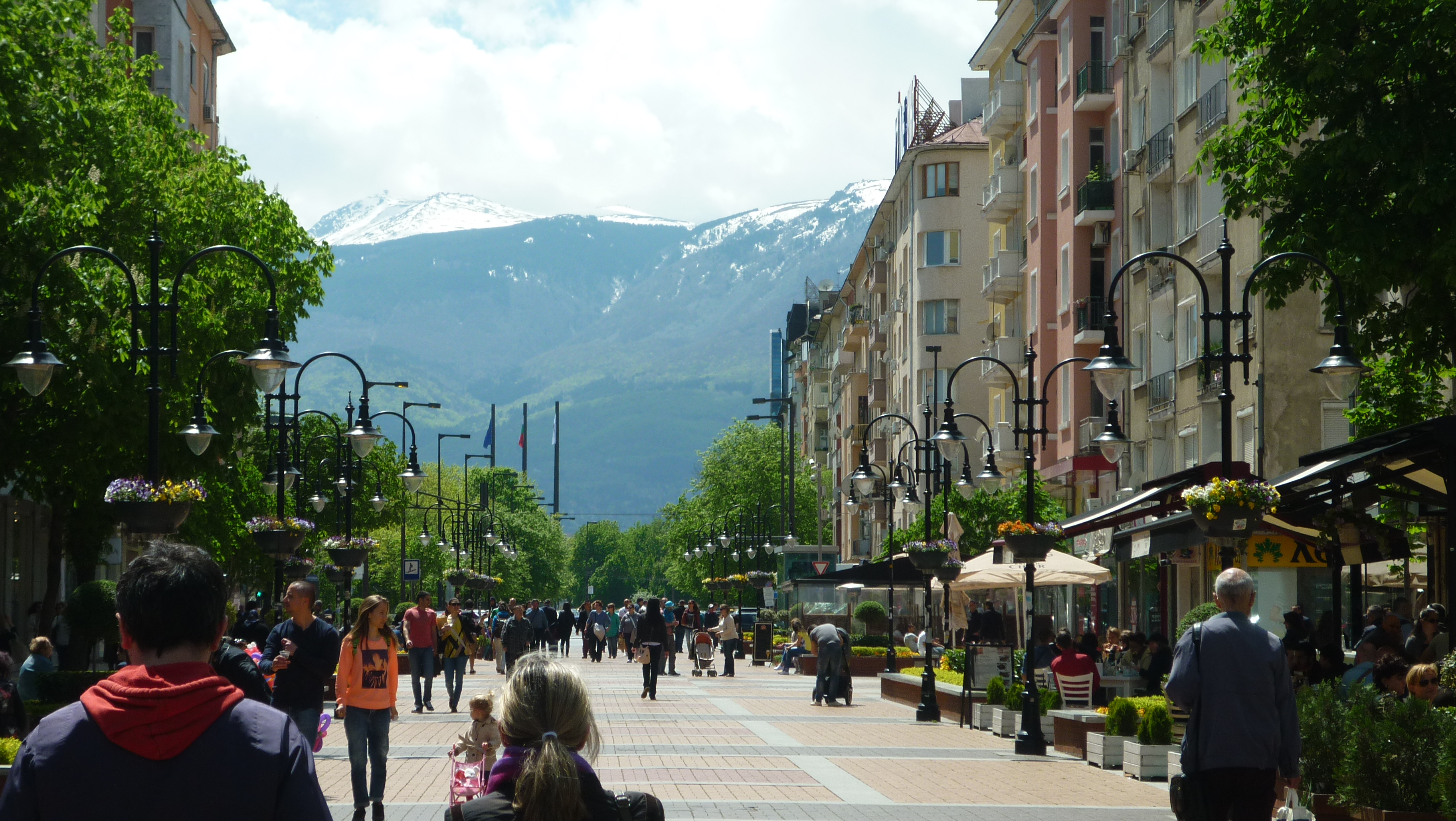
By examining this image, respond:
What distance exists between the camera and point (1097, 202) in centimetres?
4853

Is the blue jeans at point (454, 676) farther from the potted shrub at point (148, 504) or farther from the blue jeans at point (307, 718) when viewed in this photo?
the blue jeans at point (307, 718)

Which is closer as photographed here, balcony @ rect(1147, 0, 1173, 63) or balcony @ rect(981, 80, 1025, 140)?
balcony @ rect(1147, 0, 1173, 63)

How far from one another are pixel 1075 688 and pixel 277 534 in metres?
11.3

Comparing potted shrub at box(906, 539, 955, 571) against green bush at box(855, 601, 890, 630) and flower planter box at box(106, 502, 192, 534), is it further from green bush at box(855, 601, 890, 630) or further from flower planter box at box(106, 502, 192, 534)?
green bush at box(855, 601, 890, 630)

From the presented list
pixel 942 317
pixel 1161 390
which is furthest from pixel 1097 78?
pixel 942 317

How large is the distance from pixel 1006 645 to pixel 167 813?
78.8ft

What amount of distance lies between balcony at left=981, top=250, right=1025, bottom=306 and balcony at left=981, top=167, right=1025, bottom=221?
1452mm

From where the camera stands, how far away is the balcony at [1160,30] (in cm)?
4275

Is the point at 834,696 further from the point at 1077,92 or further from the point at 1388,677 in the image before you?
the point at 1077,92

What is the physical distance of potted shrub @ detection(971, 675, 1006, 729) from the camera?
82.5 ft

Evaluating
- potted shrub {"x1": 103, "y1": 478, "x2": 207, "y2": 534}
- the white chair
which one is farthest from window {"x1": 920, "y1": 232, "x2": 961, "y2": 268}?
potted shrub {"x1": 103, "y1": 478, "x2": 207, "y2": 534}

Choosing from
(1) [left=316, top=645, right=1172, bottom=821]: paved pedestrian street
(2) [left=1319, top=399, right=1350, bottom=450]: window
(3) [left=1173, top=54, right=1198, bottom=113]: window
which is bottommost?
(1) [left=316, top=645, right=1172, bottom=821]: paved pedestrian street

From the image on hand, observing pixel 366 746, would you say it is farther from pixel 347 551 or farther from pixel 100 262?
pixel 100 262

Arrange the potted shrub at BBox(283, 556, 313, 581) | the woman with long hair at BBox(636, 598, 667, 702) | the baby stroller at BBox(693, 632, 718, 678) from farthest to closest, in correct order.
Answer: the baby stroller at BBox(693, 632, 718, 678) < the potted shrub at BBox(283, 556, 313, 581) < the woman with long hair at BBox(636, 598, 667, 702)
